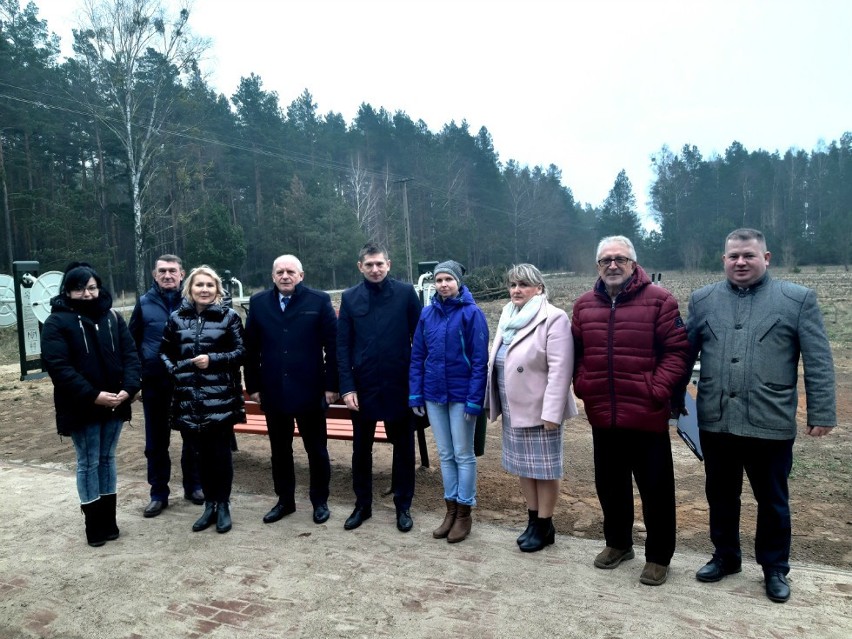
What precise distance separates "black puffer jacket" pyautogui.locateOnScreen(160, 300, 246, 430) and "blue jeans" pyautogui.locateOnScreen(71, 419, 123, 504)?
40cm

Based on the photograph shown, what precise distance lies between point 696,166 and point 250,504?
61.7m

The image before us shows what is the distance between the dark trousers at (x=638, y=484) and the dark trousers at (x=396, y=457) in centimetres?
127

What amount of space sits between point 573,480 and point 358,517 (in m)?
1.85

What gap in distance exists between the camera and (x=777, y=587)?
2906mm

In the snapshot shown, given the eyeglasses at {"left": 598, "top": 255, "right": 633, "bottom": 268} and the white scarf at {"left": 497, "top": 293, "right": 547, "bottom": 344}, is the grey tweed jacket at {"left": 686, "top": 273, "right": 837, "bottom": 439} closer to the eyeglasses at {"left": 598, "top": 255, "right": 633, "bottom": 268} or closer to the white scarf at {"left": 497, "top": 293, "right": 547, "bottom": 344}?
the eyeglasses at {"left": 598, "top": 255, "right": 633, "bottom": 268}

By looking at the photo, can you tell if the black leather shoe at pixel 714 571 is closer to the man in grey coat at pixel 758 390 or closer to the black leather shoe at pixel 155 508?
the man in grey coat at pixel 758 390

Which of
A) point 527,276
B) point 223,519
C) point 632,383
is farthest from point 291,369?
point 632,383

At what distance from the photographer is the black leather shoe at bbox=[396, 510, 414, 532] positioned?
12.7ft

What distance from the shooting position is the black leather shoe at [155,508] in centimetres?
423

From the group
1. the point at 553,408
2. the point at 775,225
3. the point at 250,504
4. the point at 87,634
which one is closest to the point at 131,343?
the point at 250,504

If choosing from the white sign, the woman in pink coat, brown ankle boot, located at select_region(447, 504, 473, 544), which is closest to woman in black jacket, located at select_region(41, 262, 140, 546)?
brown ankle boot, located at select_region(447, 504, 473, 544)

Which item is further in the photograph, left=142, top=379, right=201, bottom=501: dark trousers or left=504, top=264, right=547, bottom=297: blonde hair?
left=142, top=379, right=201, bottom=501: dark trousers

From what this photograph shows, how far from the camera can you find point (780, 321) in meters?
2.92

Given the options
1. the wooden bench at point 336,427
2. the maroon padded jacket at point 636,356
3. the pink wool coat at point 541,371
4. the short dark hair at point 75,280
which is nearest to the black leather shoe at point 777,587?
the maroon padded jacket at point 636,356
